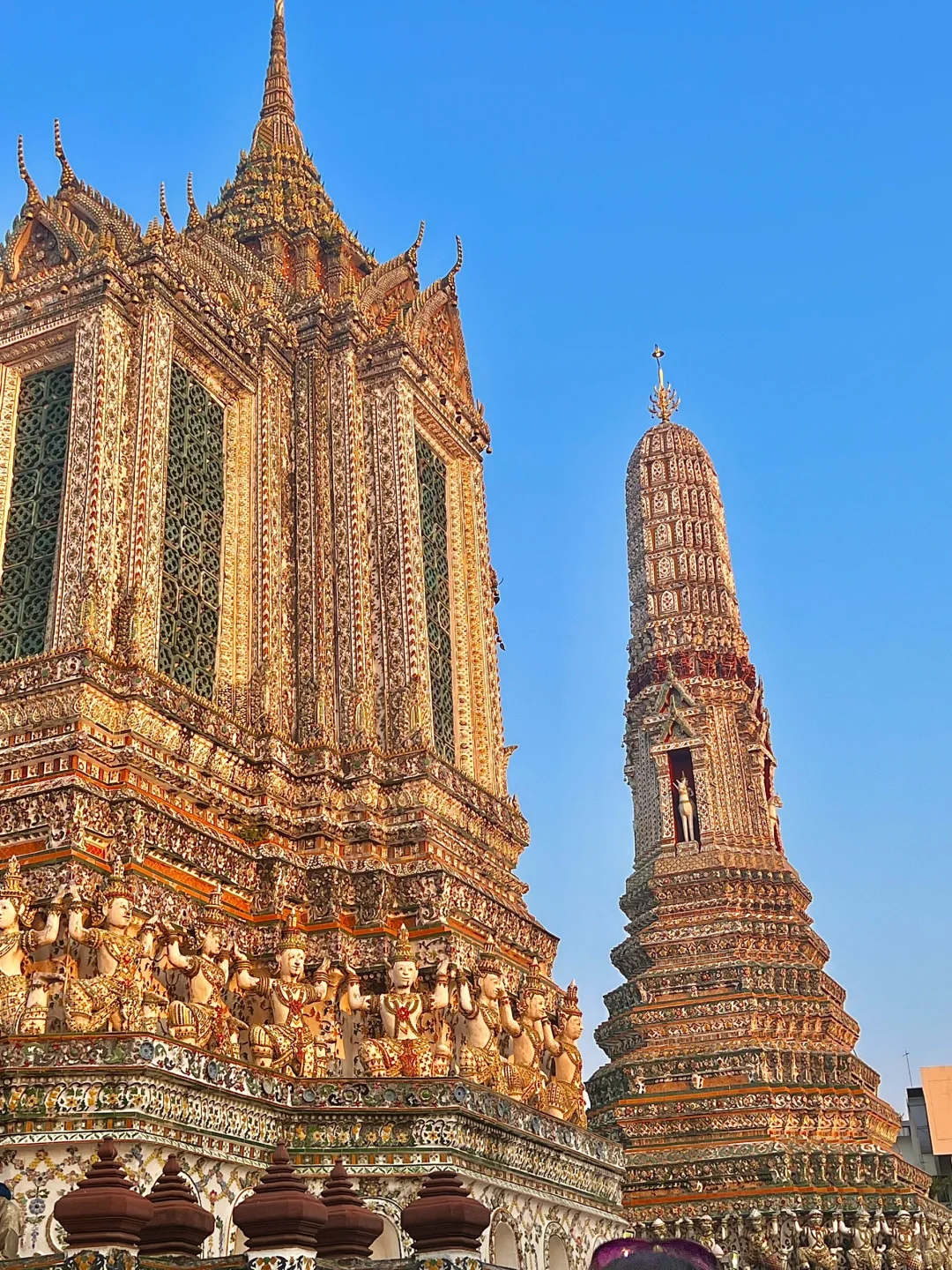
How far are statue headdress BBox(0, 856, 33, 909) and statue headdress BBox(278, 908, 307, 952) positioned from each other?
3177 mm

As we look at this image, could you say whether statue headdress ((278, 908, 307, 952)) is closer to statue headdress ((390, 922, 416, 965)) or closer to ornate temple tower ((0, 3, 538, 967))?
ornate temple tower ((0, 3, 538, 967))

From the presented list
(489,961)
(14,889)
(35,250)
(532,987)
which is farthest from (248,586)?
(14,889)

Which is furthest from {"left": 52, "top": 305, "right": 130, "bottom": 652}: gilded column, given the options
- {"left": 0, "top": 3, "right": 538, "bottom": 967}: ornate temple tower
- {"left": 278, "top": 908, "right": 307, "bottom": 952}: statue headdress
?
{"left": 278, "top": 908, "right": 307, "bottom": 952}: statue headdress

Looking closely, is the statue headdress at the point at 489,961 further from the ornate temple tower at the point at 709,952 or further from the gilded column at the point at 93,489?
the ornate temple tower at the point at 709,952

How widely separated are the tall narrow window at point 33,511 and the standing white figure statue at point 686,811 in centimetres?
2128

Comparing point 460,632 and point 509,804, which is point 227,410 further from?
point 509,804

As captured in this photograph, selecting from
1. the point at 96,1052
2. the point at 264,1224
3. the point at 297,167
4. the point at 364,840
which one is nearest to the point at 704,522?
the point at 297,167

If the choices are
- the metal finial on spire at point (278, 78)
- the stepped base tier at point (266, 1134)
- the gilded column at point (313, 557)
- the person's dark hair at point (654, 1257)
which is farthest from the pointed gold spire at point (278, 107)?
the person's dark hair at point (654, 1257)

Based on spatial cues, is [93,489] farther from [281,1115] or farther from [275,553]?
[281,1115]

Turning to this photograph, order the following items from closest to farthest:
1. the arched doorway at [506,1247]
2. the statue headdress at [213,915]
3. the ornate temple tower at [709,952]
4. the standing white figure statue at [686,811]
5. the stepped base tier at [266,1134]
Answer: the stepped base tier at [266,1134], the arched doorway at [506,1247], the statue headdress at [213,915], the ornate temple tower at [709,952], the standing white figure statue at [686,811]

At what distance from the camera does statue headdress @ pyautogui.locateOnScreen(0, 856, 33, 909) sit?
14.6 meters

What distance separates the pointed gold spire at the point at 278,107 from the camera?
1176 inches

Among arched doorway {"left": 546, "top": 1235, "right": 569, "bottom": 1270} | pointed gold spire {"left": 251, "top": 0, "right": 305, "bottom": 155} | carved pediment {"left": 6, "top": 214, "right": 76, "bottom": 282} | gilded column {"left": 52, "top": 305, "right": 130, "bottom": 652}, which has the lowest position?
arched doorway {"left": 546, "top": 1235, "right": 569, "bottom": 1270}

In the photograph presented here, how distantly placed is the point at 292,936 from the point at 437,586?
8.64 m
